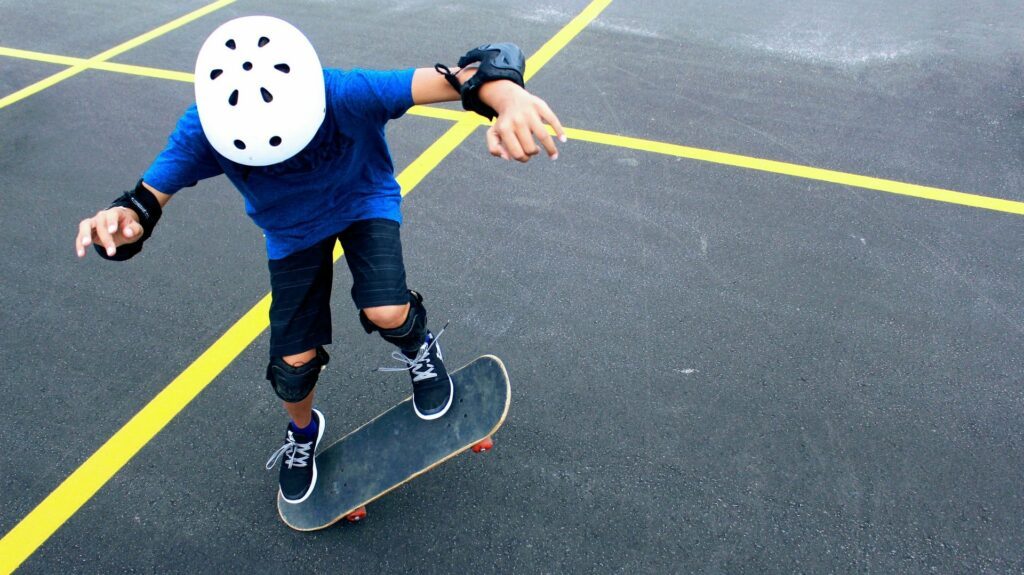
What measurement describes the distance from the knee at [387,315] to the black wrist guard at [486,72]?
33.7 inches

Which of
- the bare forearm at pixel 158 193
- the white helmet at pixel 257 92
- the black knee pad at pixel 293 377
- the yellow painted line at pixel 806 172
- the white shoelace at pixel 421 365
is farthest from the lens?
the yellow painted line at pixel 806 172

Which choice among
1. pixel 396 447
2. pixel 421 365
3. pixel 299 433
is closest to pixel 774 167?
pixel 421 365

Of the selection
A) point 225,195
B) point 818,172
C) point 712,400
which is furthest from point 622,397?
point 225,195

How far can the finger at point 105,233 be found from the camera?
2.18 metres

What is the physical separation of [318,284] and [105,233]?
0.77 metres

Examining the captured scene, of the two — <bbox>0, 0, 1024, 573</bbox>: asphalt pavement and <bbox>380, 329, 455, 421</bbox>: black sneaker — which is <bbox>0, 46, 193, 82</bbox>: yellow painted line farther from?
<bbox>380, 329, 455, 421</bbox>: black sneaker

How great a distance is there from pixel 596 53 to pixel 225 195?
11.5 ft

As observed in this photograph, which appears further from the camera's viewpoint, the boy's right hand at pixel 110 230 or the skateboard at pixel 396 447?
the skateboard at pixel 396 447

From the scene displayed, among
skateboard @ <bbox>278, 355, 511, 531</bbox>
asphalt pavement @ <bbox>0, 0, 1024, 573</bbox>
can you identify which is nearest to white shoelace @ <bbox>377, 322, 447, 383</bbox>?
skateboard @ <bbox>278, 355, 511, 531</bbox>

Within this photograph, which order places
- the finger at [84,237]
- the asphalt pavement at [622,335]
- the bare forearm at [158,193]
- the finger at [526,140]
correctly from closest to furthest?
the finger at [526,140] < the finger at [84,237] < the bare forearm at [158,193] < the asphalt pavement at [622,335]

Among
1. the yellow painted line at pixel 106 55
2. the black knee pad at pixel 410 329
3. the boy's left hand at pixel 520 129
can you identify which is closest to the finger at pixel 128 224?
the black knee pad at pixel 410 329

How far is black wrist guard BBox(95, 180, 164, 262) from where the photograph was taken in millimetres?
2322

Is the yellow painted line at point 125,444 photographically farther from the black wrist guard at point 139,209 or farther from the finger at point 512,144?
the finger at point 512,144

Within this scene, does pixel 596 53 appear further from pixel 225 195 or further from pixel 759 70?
pixel 225 195
